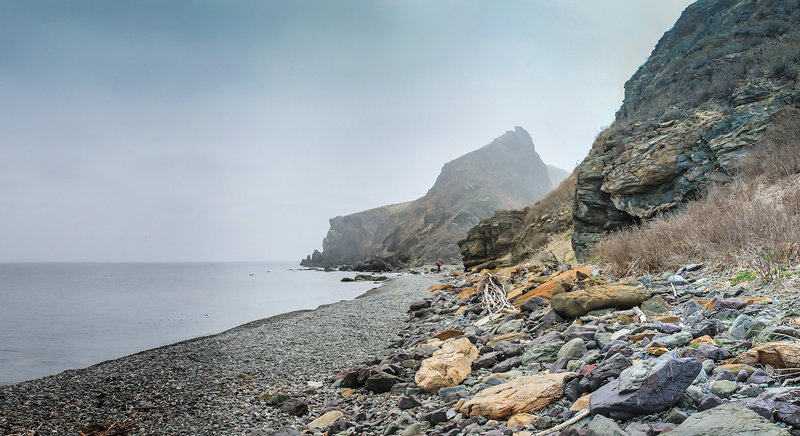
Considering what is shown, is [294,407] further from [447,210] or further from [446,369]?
[447,210]

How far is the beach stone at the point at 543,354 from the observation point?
15.2 feet

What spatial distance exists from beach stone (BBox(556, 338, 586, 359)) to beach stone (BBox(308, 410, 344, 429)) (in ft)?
9.68

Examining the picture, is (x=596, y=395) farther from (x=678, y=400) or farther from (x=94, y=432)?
(x=94, y=432)

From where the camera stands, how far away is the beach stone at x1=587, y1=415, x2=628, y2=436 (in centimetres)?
231

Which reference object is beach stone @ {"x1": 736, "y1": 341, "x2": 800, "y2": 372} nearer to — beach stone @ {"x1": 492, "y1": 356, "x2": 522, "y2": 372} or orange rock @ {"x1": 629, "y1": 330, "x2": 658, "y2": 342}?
orange rock @ {"x1": 629, "y1": 330, "x2": 658, "y2": 342}

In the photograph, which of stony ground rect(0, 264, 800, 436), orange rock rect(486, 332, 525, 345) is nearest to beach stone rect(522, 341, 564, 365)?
stony ground rect(0, 264, 800, 436)

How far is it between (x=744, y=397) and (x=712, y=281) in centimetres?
397

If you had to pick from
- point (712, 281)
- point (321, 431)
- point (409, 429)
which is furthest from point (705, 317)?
point (321, 431)

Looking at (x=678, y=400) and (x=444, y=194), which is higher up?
(x=444, y=194)

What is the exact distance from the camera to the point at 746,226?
19.0 feet

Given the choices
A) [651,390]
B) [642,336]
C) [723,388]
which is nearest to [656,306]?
[642,336]

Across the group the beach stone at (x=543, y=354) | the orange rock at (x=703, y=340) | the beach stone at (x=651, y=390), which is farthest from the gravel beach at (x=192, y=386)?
the orange rock at (x=703, y=340)

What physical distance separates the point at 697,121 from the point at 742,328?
46.4ft

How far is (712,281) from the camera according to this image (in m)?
5.44
